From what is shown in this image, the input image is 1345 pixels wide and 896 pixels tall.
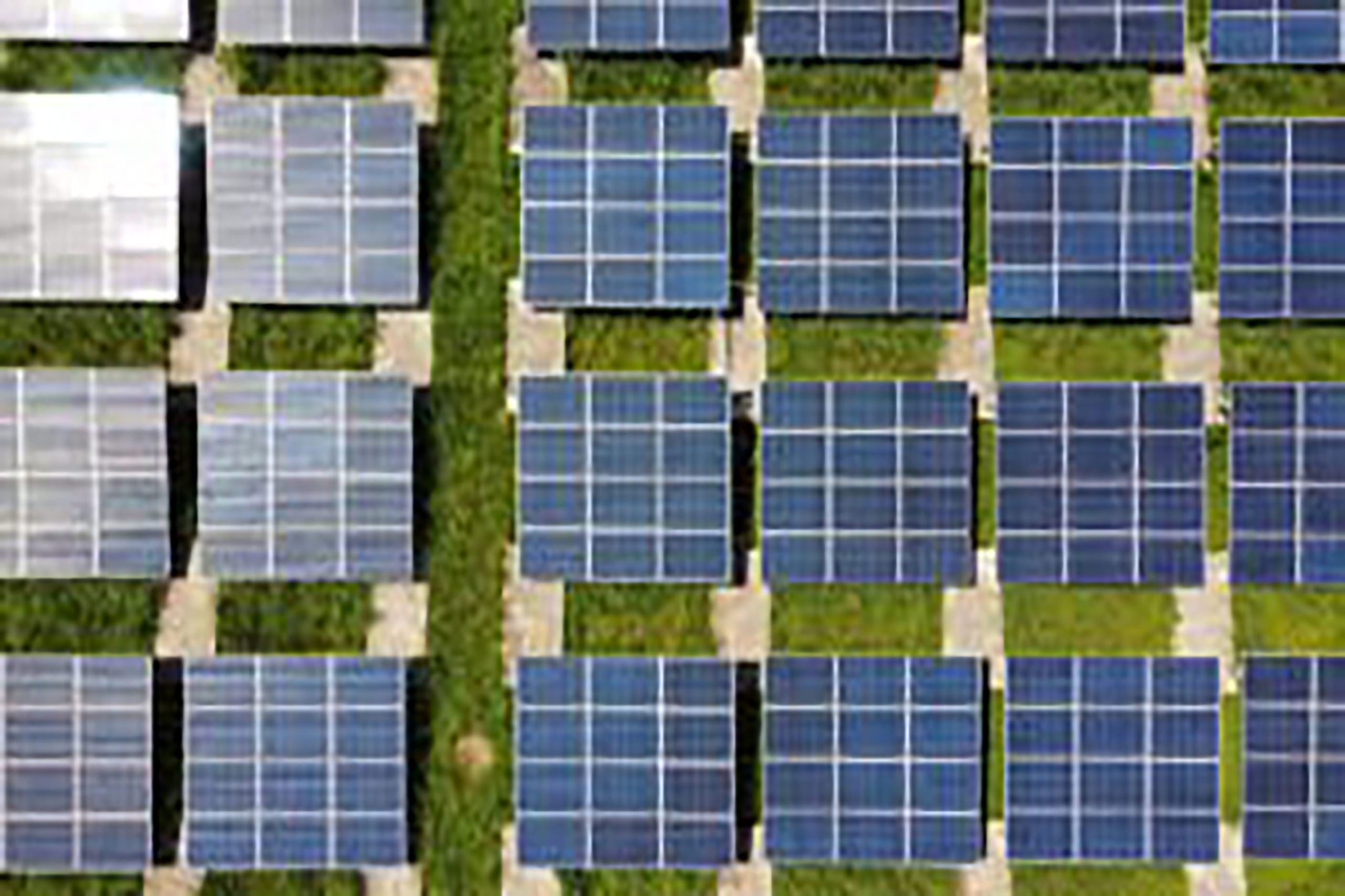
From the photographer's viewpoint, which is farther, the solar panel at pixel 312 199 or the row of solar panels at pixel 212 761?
the solar panel at pixel 312 199

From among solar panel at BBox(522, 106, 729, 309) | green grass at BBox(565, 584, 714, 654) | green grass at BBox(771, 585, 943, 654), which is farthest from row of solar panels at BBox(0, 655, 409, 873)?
solar panel at BBox(522, 106, 729, 309)

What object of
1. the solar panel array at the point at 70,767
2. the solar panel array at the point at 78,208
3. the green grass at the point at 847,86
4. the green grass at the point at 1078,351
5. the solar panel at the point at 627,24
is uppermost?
the solar panel at the point at 627,24

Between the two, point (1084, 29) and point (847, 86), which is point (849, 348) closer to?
point (847, 86)

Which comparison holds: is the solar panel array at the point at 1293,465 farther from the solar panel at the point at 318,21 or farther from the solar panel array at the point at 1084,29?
the solar panel at the point at 318,21

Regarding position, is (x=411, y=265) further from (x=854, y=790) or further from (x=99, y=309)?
(x=854, y=790)

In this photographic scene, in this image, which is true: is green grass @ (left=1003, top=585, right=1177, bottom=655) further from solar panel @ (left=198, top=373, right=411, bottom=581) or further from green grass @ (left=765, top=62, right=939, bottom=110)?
solar panel @ (left=198, top=373, right=411, bottom=581)

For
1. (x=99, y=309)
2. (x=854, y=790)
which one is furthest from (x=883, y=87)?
(x=99, y=309)

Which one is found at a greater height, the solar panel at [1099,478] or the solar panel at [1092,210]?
the solar panel at [1092,210]

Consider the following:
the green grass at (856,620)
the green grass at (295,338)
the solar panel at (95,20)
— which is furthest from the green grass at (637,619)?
the solar panel at (95,20)
